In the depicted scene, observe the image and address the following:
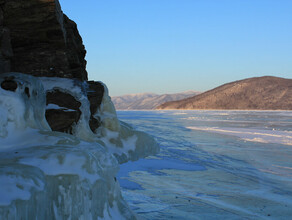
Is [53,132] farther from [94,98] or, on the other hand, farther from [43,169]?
[94,98]

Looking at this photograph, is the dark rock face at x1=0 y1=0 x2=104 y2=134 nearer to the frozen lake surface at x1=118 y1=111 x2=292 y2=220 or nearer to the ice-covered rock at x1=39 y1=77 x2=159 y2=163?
the ice-covered rock at x1=39 y1=77 x2=159 y2=163

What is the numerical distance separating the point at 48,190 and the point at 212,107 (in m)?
136

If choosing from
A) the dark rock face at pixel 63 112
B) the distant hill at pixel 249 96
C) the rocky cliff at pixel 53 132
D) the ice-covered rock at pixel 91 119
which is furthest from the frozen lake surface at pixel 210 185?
the distant hill at pixel 249 96

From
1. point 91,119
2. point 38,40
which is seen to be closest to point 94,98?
point 91,119

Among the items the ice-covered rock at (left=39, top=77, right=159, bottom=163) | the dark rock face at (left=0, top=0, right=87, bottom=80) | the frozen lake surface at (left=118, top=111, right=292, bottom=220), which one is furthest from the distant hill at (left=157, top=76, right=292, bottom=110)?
the dark rock face at (left=0, top=0, right=87, bottom=80)

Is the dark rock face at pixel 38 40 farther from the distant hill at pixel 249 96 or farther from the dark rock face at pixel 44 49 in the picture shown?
the distant hill at pixel 249 96

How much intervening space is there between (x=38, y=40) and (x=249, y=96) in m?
133

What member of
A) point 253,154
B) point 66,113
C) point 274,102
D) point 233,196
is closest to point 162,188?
point 233,196

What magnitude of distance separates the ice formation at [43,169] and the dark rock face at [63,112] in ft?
5.28

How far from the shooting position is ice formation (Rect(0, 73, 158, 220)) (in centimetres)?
277

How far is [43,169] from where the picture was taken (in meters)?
3.20

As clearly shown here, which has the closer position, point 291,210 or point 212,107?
point 291,210

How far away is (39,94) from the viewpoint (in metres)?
5.43

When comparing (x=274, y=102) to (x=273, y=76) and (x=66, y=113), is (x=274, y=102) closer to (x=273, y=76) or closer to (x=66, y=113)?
(x=273, y=76)
